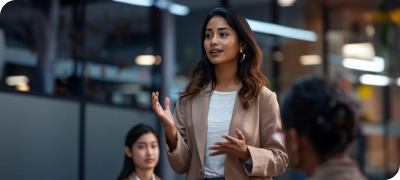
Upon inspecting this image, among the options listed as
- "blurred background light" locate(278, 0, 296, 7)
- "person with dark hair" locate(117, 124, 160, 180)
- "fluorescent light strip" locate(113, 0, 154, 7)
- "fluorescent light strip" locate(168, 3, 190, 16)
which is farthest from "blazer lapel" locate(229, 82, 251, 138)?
"blurred background light" locate(278, 0, 296, 7)

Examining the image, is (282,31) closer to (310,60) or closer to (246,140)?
(310,60)

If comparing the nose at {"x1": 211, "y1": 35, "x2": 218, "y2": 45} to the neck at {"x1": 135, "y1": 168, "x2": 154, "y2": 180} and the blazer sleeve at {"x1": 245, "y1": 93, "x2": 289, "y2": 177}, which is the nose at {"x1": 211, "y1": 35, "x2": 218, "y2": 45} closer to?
the blazer sleeve at {"x1": 245, "y1": 93, "x2": 289, "y2": 177}

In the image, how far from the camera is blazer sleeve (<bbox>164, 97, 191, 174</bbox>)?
3334 millimetres

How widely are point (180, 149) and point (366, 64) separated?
9.12 m

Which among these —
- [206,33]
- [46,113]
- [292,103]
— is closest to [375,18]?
[46,113]

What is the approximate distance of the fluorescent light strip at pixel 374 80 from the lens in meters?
11.8

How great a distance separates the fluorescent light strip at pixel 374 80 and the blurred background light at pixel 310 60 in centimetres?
122

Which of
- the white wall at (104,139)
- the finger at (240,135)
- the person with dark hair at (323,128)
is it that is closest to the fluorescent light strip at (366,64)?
the white wall at (104,139)

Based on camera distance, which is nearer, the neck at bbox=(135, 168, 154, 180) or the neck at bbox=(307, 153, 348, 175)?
the neck at bbox=(307, 153, 348, 175)

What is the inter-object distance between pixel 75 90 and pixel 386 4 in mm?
7608

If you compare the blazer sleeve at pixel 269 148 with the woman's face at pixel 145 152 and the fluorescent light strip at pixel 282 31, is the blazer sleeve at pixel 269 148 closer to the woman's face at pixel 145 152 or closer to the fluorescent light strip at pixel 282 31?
the woman's face at pixel 145 152

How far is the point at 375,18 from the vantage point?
→ 40.5 feet

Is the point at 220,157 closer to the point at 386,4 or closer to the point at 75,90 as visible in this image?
the point at 75,90

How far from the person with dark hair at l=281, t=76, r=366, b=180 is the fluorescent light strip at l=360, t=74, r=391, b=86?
392 inches
